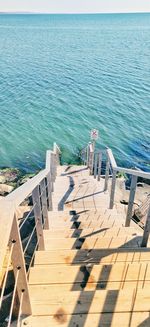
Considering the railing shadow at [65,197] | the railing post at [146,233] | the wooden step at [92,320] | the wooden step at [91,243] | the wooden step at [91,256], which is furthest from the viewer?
the railing shadow at [65,197]

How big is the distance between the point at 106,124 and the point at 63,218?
1671cm

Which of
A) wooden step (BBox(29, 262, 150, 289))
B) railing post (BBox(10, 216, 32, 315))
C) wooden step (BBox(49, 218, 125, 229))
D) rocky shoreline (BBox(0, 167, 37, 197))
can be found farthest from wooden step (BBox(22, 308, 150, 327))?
rocky shoreline (BBox(0, 167, 37, 197))

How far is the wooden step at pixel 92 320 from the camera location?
2.55 meters

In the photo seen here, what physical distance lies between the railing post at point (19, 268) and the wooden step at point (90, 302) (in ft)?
0.49

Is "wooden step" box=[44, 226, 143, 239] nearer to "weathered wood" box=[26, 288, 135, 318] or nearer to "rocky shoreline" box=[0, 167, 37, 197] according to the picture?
"weathered wood" box=[26, 288, 135, 318]

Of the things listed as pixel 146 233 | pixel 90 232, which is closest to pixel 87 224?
pixel 90 232

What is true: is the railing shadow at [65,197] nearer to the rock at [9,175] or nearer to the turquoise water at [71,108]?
the rock at [9,175]

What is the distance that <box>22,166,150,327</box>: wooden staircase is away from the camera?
2619 mm

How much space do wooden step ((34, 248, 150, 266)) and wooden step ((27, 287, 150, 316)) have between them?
0.72 meters

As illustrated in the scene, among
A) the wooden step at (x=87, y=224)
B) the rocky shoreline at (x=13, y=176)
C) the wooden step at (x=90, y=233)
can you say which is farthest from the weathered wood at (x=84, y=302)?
the rocky shoreline at (x=13, y=176)

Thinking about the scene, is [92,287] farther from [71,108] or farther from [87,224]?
[71,108]

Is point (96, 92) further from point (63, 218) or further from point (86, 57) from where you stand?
point (63, 218)

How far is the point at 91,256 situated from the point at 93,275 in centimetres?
55

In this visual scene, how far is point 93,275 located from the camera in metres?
3.20
